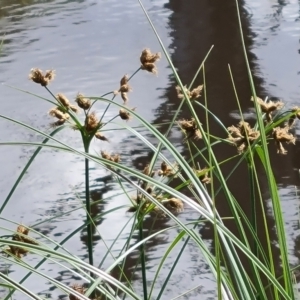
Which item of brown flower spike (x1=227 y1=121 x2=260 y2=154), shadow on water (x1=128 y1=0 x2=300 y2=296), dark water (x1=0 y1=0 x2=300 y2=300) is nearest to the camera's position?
brown flower spike (x1=227 y1=121 x2=260 y2=154)

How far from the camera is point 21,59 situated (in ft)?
6.72

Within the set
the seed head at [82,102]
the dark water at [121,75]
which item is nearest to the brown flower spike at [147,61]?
the seed head at [82,102]

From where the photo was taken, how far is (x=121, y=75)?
194 cm

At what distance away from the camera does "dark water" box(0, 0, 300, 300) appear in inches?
50.9

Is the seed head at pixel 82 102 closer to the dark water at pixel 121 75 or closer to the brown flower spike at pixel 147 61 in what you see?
the brown flower spike at pixel 147 61

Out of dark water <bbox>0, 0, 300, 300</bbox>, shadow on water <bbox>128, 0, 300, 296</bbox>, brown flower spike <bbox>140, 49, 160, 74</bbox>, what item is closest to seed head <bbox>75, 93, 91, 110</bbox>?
brown flower spike <bbox>140, 49, 160, 74</bbox>

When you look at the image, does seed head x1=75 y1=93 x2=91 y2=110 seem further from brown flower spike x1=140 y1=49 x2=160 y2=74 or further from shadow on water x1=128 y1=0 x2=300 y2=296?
shadow on water x1=128 y1=0 x2=300 y2=296

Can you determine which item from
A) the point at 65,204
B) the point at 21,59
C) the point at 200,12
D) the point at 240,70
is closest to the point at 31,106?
the point at 21,59

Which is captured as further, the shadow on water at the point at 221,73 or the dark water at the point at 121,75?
the shadow on water at the point at 221,73

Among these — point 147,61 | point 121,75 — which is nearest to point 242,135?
point 147,61

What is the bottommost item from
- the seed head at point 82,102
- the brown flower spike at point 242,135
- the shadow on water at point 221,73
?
the shadow on water at point 221,73

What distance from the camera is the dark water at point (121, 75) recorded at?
1292 millimetres

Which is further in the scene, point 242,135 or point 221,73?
point 221,73

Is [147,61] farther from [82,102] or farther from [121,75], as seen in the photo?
[121,75]
